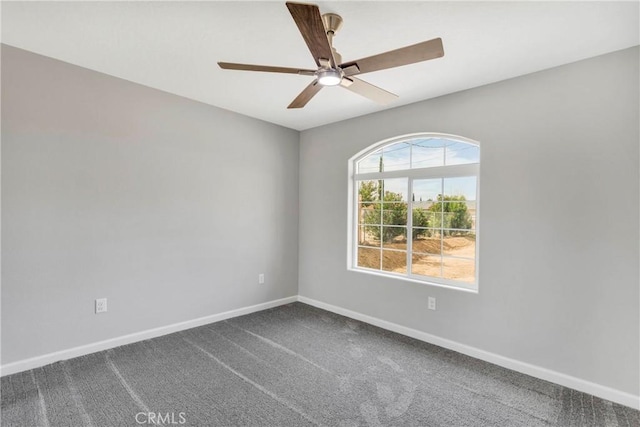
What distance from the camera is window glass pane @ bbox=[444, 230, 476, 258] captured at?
3.02 meters

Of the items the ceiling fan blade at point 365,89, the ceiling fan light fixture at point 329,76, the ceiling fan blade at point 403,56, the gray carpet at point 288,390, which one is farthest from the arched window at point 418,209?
the ceiling fan light fixture at point 329,76

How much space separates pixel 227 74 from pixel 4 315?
256cm

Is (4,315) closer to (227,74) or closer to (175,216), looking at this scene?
(175,216)

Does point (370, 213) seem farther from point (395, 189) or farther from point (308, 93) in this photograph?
point (308, 93)

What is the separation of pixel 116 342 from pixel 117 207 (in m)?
1.25

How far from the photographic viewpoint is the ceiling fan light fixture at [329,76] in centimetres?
188

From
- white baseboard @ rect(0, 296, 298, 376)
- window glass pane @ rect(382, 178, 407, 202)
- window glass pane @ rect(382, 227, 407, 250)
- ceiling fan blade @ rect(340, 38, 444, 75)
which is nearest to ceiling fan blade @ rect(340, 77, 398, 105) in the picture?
ceiling fan blade @ rect(340, 38, 444, 75)

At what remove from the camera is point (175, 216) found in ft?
10.8

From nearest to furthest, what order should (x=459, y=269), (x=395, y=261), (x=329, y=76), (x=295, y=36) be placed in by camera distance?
1. (x=329, y=76)
2. (x=295, y=36)
3. (x=459, y=269)
4. (x=395, y=261)

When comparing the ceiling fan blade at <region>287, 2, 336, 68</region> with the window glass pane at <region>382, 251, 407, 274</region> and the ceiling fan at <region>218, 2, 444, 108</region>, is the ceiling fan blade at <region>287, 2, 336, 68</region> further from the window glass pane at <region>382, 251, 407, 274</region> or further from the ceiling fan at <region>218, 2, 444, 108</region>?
the window glass pane at <region>382, 251, 407, 274</region>

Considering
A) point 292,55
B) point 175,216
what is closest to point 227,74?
point 292,55

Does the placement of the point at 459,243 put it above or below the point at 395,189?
below

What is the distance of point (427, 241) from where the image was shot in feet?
10.9

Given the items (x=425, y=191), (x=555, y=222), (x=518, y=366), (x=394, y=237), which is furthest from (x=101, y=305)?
(x=555, y=222)
